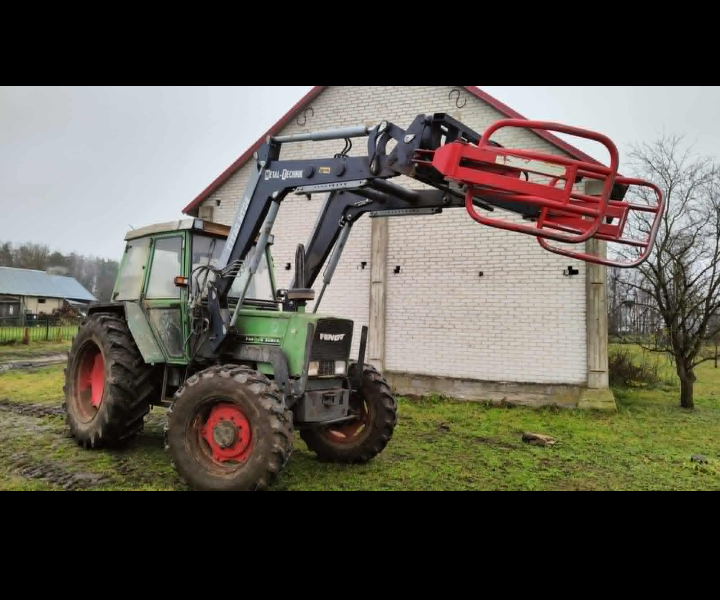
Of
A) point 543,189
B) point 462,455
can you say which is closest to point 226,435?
point 462,455

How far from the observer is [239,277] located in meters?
5.23

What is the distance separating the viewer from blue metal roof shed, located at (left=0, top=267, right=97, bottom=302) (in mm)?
38375

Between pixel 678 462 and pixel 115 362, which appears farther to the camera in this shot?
pixel 678 462

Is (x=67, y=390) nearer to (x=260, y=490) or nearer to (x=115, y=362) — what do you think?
(x=115, y=362)

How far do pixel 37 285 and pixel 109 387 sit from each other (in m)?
41.8

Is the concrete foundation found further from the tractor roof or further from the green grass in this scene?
the green grass

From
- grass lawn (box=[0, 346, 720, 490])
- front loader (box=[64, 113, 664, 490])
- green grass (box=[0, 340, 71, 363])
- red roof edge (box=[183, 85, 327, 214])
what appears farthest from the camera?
green grass (box=[0, 340, 71, 363])

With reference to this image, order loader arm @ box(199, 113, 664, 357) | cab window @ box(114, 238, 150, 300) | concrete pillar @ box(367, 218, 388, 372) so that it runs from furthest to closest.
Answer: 1. concrete pillar @ box(367, 218, 388, 372)
2. cab window @ box(114, 238, 150, 300)
3. loader arm @ box(199, 113, 664, 357)

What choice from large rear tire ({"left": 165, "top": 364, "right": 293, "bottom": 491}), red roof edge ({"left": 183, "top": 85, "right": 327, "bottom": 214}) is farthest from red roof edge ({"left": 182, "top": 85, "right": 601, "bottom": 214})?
large rear tire ({"left": 165, "top": 364, "right": 293, "bottom": 491})

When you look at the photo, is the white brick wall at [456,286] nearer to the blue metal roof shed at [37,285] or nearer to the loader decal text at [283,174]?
the loader decal text at [283,174]

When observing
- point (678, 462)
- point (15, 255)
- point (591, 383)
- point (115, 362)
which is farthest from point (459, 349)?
point (15, 255)

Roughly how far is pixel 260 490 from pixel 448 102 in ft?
27.0

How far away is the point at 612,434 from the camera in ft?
23.4

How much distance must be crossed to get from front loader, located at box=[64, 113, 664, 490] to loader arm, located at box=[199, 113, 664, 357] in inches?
0.5
